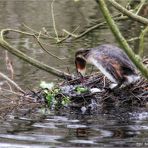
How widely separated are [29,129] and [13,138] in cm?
38

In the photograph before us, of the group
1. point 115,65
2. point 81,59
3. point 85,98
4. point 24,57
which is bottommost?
point 85,98

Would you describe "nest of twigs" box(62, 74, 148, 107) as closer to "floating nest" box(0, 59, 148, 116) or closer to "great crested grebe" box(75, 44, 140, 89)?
"floating nest" box(0, 59, 148, 116)

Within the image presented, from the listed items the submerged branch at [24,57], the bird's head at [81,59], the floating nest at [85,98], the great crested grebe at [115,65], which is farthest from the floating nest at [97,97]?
the submerged branch at [24,57]

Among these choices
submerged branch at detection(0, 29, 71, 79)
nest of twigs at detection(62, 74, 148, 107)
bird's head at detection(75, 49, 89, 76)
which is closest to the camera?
nest of twigs at detection(62, 74, 148, 107)

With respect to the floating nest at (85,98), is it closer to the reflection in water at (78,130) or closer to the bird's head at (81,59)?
the reflection in water at (78,130)

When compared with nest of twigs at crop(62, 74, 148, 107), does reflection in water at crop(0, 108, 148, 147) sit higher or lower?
lower

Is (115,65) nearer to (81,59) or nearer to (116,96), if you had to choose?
(116,96)

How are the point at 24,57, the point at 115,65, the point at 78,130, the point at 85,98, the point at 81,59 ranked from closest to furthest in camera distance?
the point at 78,130 → the point at 115,65 → the point at 85,98 → the point at 81,59 → the point at 24,57

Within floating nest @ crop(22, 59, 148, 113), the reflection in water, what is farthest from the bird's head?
the reflection in water

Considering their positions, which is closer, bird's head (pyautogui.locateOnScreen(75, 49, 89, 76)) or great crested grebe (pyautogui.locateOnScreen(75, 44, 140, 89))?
great crested grebe (pyautogui.locateOnScreen(75, 44, 140, 89))

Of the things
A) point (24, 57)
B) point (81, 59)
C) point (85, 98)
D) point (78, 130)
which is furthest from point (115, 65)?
point (24, 57)

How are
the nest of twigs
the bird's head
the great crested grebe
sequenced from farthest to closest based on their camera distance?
the bird's head → the nest of twigs → the great crested grebe

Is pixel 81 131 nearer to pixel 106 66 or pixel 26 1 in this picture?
pixel 106 66

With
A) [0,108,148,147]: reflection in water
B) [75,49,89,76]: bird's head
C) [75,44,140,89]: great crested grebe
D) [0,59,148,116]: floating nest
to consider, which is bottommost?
[0,108,148,147]: reflection in water
